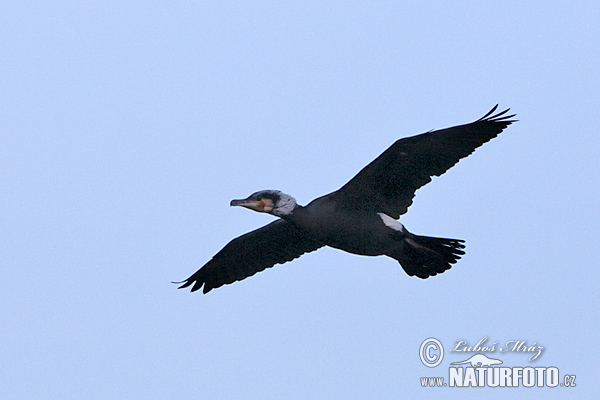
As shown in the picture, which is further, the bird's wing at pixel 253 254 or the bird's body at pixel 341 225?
the bird's wing at pixel 253 254

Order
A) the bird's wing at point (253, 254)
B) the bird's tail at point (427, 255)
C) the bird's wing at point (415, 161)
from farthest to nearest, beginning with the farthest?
the bird's wing at point (253, 254) → the bird's tail at point (427, 255) → the bird's wing at point (415, 161)

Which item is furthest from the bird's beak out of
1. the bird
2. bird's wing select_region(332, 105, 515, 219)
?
bird's wing select_region(332, 105, 515, 219)

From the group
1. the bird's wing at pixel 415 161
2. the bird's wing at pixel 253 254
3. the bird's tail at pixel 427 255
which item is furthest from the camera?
the bird's wing at pixel 253 254

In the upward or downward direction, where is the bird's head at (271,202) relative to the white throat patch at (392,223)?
upward

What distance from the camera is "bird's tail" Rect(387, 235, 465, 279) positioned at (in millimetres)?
7602

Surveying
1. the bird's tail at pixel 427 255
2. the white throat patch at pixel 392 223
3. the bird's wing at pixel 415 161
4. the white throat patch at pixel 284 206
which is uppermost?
the bird's wing at pixel 415 161

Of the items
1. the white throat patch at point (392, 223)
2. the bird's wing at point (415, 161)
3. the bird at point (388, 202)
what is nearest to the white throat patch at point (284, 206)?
the bird at point (388, 202)

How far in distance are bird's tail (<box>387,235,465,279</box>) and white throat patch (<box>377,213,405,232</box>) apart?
0.20 meters

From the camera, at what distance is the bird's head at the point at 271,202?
7367mm

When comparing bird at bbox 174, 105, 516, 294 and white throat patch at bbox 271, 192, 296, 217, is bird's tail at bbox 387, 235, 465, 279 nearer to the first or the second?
bird at bbox 174, 105, 516, 294

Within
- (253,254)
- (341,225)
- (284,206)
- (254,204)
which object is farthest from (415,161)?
(253,254)

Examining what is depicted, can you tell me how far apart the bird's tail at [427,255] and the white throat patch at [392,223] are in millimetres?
198

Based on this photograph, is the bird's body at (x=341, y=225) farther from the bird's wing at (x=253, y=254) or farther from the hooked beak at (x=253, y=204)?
the bird's wing at (x=253, y=254)

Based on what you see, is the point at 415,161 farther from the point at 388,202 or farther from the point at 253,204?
the point at 253,204
